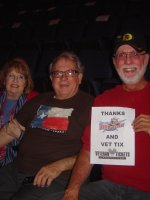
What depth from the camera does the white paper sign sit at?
70.1 inches

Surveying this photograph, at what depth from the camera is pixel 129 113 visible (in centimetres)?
181

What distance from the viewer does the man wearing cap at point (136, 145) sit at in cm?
180

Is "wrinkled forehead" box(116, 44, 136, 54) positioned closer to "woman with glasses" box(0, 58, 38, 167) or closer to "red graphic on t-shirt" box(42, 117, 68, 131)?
"red graphic on t-shirt" box(42, 117, 68, 131)

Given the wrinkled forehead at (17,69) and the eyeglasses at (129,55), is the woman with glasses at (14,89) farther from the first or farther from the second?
the eyeglasses at (129,55)

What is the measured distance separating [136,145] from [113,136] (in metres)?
0.16

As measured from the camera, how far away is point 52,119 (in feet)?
7.29

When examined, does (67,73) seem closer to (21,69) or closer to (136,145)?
(21,69)

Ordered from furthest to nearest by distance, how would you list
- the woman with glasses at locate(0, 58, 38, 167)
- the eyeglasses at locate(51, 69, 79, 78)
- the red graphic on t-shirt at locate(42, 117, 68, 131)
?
the woman with glasses at locate(0, 58, 38, 167) < the eyeglasses at locate(51, 69, 79, 78) < the red graphic on t-shirt at locate(42, 117, 68, 131)

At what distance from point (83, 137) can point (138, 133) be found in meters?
0.39

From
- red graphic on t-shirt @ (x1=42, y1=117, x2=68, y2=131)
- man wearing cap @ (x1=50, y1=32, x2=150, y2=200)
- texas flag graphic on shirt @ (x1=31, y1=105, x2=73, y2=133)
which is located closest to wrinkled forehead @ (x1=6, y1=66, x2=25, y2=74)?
texas flag graphic on shirt @ (x1=31, y1=105, x2=73, y2=133)

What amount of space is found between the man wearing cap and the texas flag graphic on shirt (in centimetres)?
23

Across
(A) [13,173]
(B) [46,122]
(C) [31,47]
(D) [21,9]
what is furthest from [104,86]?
(D) [21,9]

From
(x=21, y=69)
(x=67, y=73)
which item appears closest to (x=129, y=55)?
(x=67, y=73)

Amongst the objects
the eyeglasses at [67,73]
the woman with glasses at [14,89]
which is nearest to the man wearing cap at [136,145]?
the eyeglasses at [67,73]
